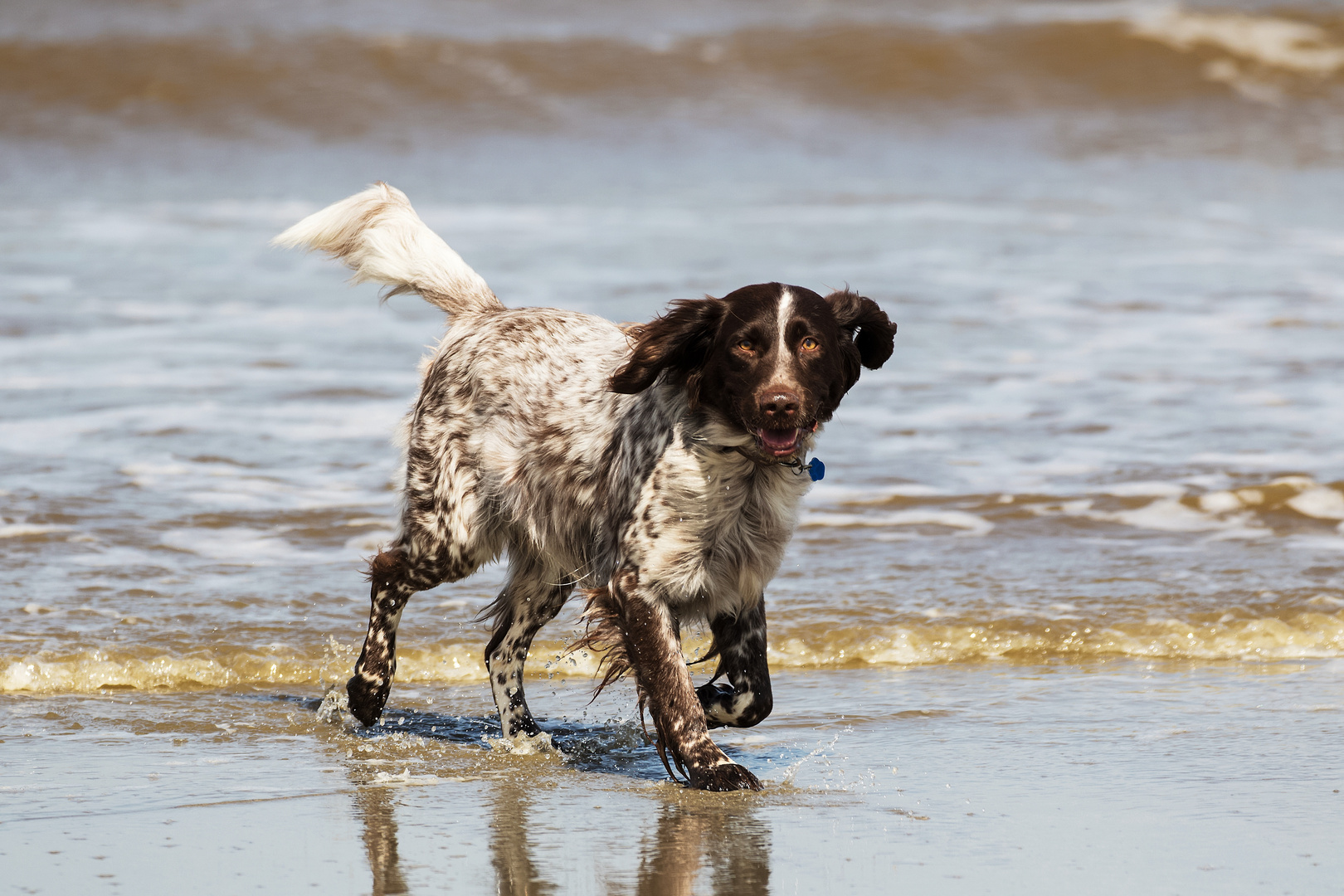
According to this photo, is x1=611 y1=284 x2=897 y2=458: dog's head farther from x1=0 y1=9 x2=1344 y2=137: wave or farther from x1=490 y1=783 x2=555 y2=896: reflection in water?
x1=0 y1=9 x2=1344 y2=137: wave

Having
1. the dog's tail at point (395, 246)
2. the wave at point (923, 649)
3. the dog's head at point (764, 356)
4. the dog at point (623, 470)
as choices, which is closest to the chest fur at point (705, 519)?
the dog at point (623, 470)

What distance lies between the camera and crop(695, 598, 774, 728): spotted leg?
502 centimetres

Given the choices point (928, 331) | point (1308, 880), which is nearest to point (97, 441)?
point (928, 331)

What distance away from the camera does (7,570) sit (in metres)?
6.98

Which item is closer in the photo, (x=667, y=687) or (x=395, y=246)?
(x=667, y=687)

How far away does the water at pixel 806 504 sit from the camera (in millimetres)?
4234

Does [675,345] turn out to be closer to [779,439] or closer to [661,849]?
[779,439]

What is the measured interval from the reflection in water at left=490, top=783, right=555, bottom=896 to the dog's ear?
1.19 meters

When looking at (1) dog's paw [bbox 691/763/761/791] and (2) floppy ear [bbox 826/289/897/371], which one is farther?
(2) floppy ear [bbox 826/289/897/371]

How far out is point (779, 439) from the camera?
14.8 feet

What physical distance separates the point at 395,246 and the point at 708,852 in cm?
293

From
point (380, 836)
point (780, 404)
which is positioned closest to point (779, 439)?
point (780, 404)

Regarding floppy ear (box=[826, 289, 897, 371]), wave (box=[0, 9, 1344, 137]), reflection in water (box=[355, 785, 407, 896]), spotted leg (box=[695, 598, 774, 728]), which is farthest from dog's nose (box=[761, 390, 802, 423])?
wave (box=[0, 9, 1344, 137])

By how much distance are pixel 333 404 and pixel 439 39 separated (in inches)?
571
